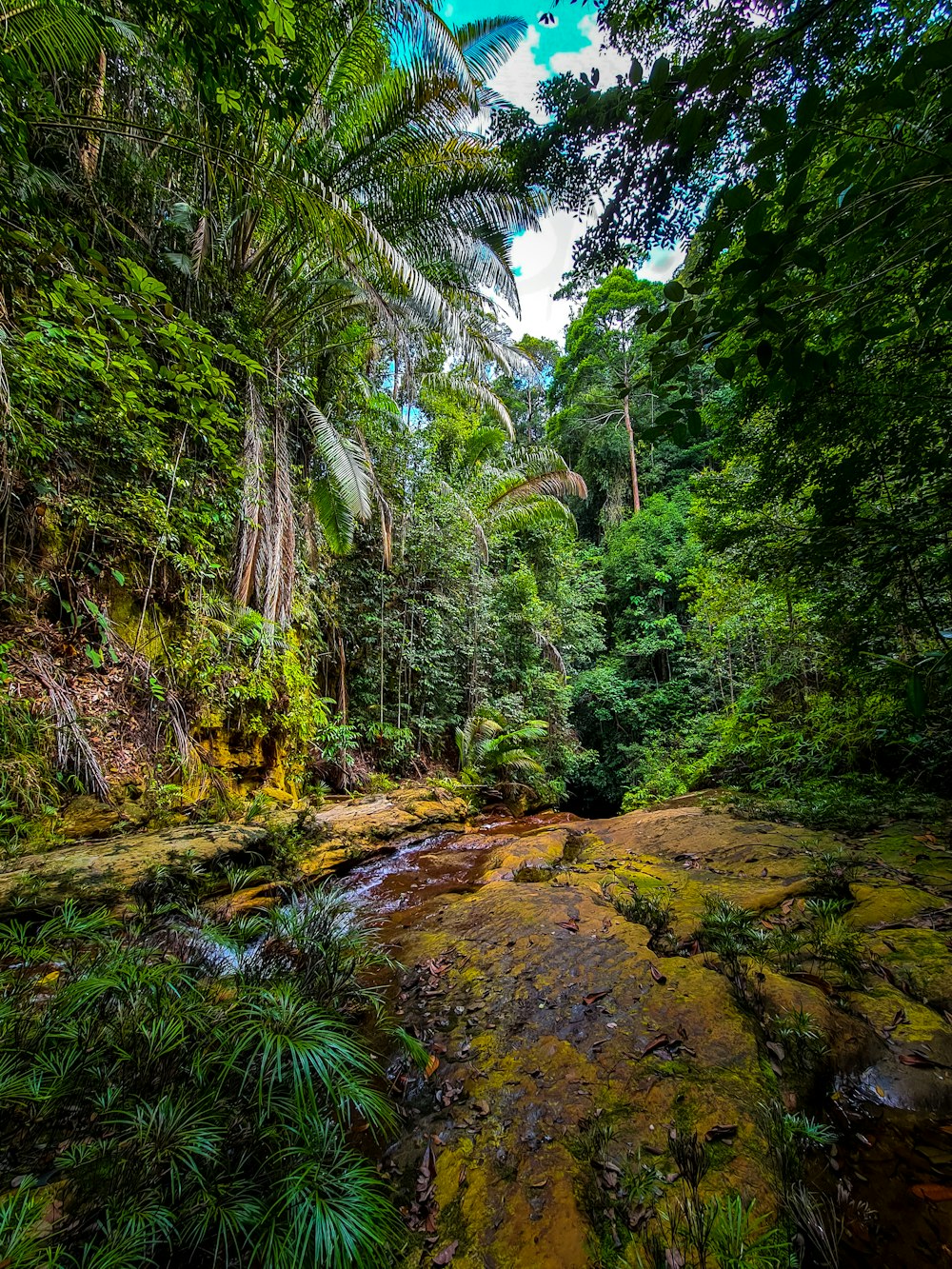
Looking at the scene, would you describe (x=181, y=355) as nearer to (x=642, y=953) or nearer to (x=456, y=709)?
(x=642, y=953)

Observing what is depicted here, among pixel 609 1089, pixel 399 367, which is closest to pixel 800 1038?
pixel 609 1089

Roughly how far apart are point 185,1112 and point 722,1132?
5.75 feet

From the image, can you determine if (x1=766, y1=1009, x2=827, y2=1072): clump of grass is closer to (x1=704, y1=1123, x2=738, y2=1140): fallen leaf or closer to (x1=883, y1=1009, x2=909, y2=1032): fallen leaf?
(x1=883, y1=1009, x2=909, y2=1032): fallen leaf

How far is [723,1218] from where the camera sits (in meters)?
1.19

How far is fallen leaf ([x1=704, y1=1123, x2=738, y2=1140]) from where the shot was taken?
57.8 inches

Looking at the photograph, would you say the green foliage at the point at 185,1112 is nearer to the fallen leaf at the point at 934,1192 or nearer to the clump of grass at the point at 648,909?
the fallen leaf at the point at 934,1192

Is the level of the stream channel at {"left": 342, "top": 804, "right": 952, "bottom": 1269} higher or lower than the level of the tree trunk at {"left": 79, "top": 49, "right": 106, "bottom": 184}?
lower

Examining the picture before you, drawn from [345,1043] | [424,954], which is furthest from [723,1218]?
[424,954]

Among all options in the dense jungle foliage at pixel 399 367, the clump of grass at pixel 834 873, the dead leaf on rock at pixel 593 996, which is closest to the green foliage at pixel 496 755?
the dense jungle foliage at pixel 399 367

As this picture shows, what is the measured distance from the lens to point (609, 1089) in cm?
171

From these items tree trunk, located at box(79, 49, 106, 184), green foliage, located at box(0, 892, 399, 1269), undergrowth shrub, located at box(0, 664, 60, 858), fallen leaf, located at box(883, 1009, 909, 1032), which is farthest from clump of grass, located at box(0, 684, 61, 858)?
fallen leaf, located at box(883, 1009, 909, 1032)

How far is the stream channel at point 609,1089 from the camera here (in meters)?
1.30

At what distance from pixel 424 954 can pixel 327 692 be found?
6507 mm

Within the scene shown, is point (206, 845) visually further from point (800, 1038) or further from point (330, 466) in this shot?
point (330, 466)
